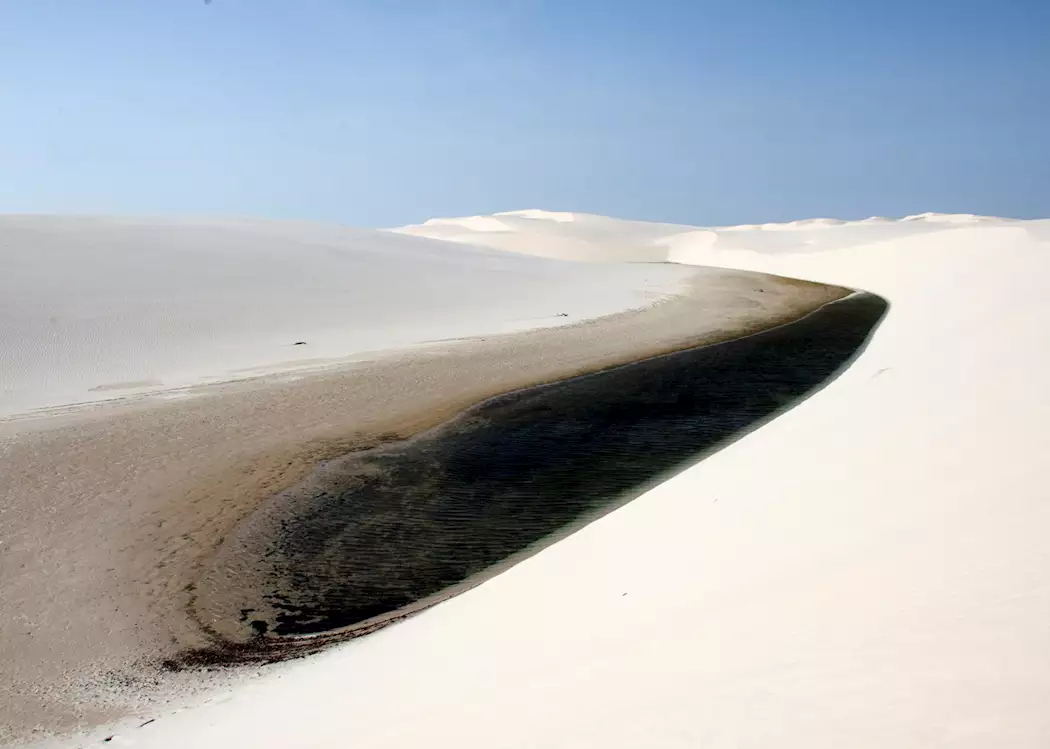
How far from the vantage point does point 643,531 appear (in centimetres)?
550

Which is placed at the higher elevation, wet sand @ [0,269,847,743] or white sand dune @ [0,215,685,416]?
white sand dune @ [0,215,685,416]

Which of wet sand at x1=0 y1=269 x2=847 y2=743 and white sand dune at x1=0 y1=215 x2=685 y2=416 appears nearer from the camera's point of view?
wet sand at x1=0 y1=269 x2=847 y2=743

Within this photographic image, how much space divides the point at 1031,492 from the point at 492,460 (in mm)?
5847

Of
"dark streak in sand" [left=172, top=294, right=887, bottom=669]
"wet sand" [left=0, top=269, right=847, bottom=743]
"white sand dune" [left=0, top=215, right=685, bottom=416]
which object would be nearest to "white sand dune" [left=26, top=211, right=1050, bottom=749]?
"dark streak in sand" [left=172, top=294, right=887, bottom=669]

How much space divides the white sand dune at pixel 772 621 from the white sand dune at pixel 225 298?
295 inches

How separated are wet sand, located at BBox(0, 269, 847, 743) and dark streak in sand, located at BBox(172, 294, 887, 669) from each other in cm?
26

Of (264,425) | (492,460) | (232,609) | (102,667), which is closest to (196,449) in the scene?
(264,425)

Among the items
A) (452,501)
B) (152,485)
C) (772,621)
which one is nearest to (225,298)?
(152,485)

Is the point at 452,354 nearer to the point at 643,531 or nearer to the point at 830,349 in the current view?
the point at 830,349

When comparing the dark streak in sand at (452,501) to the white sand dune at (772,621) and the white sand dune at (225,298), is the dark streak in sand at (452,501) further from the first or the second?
the white sand dune at (225,298)

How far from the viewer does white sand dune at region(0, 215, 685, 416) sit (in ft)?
41.2

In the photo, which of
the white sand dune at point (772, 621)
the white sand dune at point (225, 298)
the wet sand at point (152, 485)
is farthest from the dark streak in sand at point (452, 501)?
the white sand dune at point (225, 298)

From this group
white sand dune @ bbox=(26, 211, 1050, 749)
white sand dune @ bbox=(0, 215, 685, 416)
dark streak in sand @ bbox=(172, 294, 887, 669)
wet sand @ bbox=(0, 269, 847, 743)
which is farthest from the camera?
white sand dune @ bbox=(0, 215, 685, 416)

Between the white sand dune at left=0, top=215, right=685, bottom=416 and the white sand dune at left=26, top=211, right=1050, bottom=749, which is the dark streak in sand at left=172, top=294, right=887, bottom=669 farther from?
the white sand dune at left=0, top=215, right=685, bottom=416
